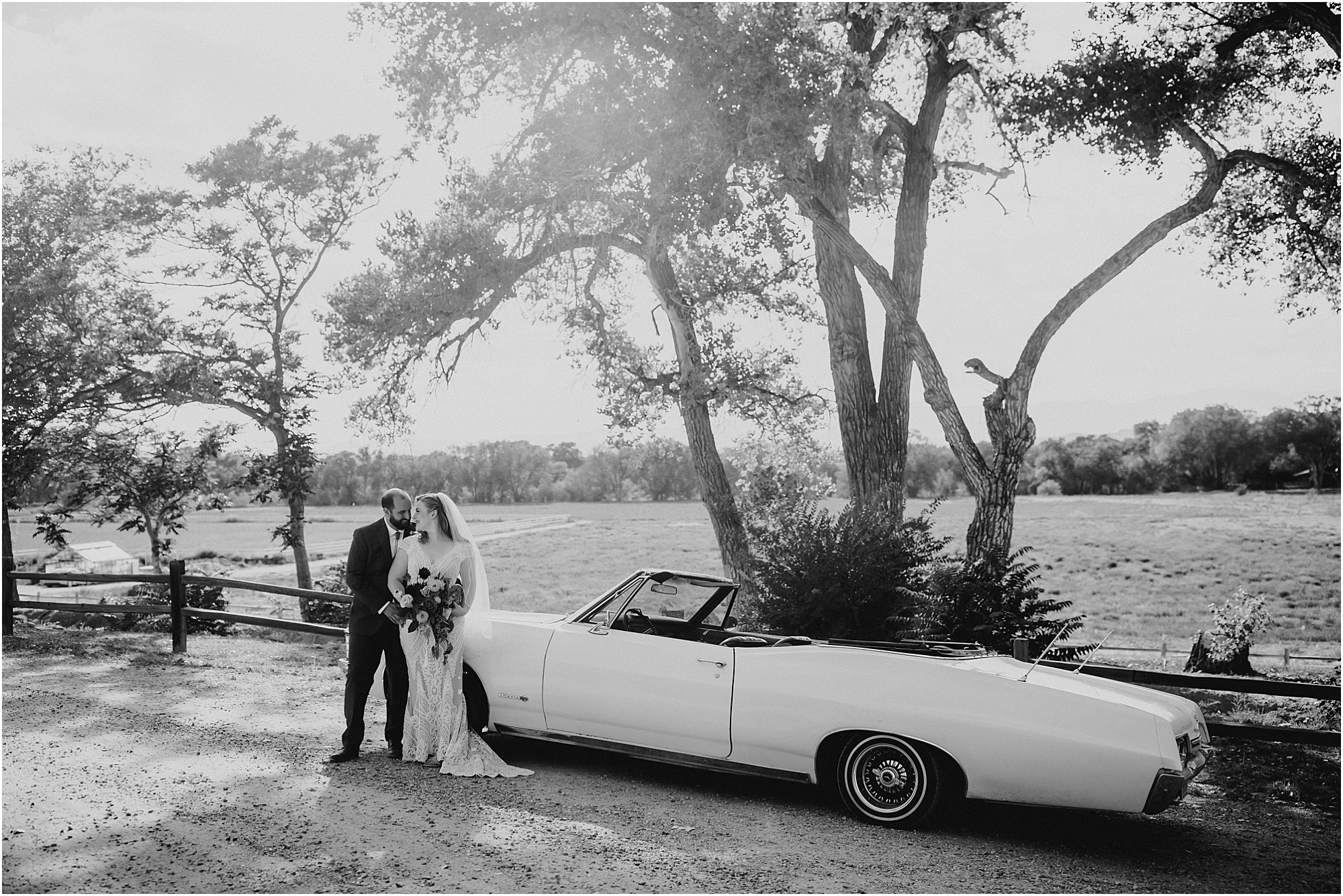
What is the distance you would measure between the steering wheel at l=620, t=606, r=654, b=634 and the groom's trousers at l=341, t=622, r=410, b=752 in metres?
1.63

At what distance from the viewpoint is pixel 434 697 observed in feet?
21.1

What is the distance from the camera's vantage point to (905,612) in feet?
29.0

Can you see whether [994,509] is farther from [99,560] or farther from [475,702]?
[99,560]

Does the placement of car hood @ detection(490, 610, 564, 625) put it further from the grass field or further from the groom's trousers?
the grass field

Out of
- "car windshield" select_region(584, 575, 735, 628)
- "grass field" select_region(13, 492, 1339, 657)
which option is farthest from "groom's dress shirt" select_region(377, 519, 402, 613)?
"grass field" select_region(13, 492, 1339, 657)

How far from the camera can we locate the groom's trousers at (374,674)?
6496 millimetres

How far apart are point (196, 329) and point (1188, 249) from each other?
18084mm

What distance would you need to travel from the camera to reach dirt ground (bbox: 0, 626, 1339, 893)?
4.34 metres

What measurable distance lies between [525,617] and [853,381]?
782cm

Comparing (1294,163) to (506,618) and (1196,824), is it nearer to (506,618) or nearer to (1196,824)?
(1196,824)

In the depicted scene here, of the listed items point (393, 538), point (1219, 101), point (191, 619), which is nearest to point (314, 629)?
point (393, 538)

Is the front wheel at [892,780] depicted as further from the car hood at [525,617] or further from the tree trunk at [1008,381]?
the tree trunk at [1008,381]

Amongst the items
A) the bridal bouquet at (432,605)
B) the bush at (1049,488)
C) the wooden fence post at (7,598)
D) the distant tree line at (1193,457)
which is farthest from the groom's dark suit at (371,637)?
the bush at (1049,488)

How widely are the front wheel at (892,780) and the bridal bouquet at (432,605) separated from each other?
2.76m
